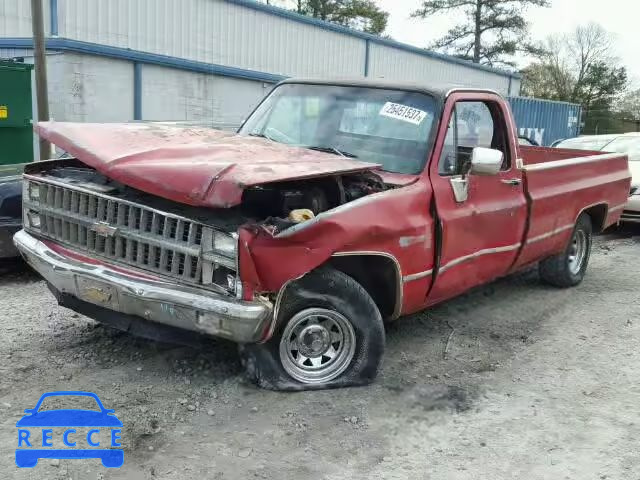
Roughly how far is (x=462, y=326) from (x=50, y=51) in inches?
378

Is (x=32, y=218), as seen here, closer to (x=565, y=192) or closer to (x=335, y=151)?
(x=335, y=151)

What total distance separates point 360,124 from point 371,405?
6.59 feet

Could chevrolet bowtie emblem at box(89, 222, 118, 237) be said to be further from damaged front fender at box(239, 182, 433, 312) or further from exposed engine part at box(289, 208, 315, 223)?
exposed engine part at box(289, 208, 315, 223)

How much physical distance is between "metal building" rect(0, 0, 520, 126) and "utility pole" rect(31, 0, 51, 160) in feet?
9.19

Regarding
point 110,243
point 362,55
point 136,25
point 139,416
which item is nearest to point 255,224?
point 110,243

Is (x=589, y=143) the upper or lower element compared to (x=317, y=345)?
upper

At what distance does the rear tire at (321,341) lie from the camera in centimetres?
366

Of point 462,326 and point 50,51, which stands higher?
A: point 50,51

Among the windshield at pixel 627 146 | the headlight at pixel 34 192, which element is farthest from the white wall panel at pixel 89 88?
the windshield at pixel 627 146

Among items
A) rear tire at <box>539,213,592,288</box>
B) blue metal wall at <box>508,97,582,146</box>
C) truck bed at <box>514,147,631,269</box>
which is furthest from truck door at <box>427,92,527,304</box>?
blue metal wall at <box>508,97,582,146</box>

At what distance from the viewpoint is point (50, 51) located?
1158 centimetres

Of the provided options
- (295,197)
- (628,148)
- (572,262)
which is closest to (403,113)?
(295,197)

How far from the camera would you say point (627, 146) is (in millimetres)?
11281

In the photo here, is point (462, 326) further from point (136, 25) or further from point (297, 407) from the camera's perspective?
point (136, 25)
